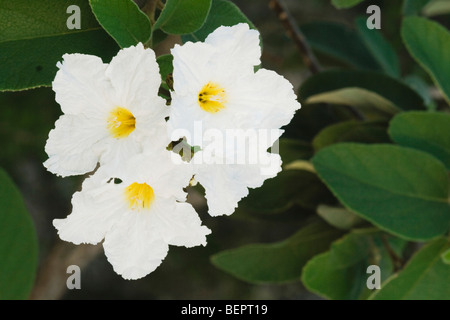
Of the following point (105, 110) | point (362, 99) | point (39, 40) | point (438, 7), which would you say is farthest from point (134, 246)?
point (438, 7)

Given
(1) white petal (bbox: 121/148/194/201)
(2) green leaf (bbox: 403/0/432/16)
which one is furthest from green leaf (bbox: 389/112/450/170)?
(1) white petal (bbox: 121/148/194/201)

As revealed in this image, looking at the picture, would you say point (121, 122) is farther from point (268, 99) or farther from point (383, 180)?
point (383, 180)

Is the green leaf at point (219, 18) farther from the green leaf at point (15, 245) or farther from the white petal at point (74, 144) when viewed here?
the green leaf at point (15, 245)

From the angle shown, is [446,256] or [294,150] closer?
[446,256]

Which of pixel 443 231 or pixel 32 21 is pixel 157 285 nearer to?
pixel 443 231

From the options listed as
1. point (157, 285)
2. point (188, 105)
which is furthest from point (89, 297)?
point (188, 105)

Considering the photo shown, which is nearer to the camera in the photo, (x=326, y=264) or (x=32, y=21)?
(x=32, y=21)
